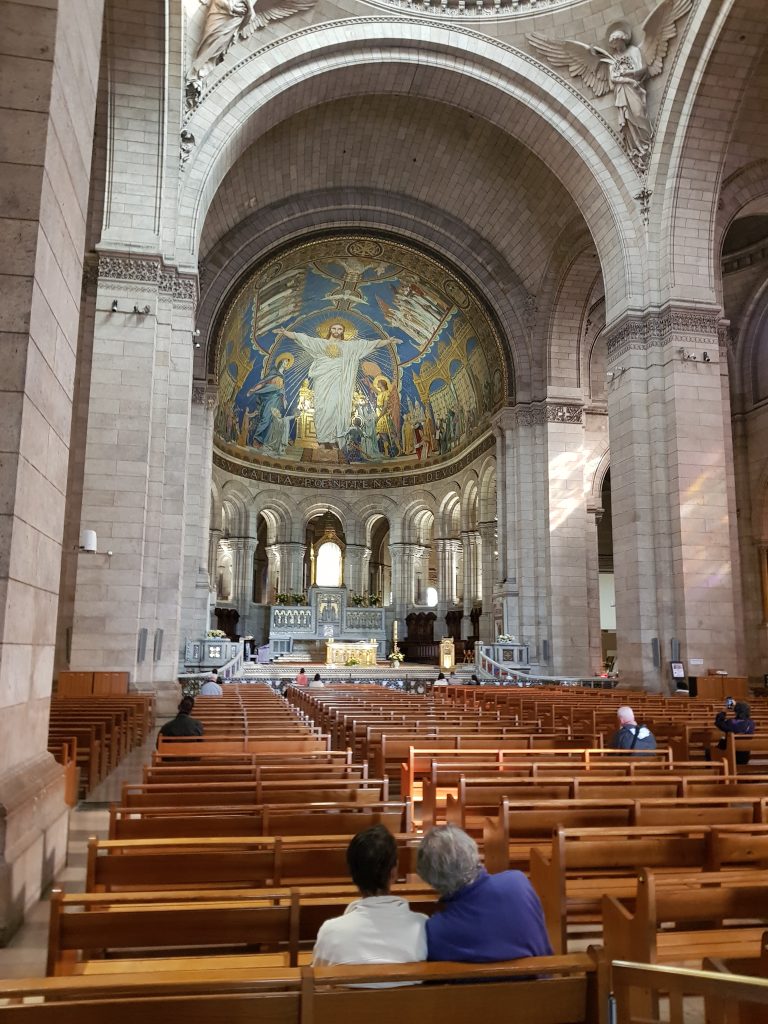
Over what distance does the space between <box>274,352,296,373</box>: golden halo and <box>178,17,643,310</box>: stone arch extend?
12.7 m

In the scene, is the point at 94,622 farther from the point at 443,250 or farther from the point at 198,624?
the point at 443,250

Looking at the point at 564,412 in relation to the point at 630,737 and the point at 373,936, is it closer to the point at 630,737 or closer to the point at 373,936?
the point at 630,737

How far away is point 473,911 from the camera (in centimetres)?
217

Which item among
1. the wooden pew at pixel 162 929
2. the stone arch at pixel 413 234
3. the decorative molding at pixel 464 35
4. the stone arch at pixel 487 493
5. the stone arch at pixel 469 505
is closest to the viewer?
the wooden pew at pixel 162 929

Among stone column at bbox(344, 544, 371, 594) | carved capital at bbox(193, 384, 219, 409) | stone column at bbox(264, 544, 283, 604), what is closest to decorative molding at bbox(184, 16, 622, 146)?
carved capital at bbox(193, 384, 219, 409)

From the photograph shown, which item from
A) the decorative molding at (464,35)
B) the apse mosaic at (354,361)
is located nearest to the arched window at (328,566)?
the apse mosaic at (354,361)

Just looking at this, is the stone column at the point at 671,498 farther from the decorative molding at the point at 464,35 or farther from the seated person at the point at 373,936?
the seated person at the point at 373,936

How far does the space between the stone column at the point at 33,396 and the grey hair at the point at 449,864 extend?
234 centimetres

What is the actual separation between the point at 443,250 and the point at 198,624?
14.4 meters

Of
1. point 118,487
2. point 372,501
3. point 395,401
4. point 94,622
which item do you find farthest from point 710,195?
point 372,501

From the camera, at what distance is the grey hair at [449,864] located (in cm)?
231

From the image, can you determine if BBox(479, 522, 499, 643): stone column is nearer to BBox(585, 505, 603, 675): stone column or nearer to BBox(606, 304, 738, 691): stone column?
BBox(585, 505, 603, 675): stone column

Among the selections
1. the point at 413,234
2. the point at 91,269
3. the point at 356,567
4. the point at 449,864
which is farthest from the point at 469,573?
the point at 449,864

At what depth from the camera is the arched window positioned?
133 feet
